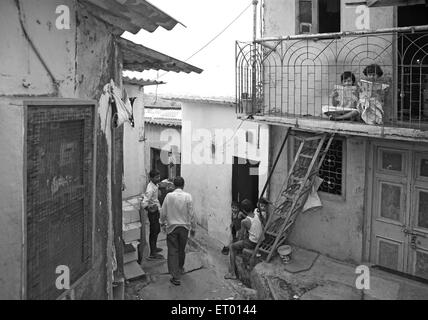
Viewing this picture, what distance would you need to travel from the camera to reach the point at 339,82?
8.17 meters

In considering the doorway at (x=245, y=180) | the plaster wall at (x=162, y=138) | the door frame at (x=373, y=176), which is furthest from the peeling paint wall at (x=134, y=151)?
A: the door frame at (x=373, y=176)

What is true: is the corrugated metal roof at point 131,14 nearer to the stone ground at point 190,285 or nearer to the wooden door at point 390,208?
the stone ground at point 190,285

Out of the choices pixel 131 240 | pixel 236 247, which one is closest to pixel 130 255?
pixel 131 240

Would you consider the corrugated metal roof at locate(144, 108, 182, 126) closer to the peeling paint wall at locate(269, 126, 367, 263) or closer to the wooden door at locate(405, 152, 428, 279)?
the peeling paint wall at locate(269, 126, 367, 263)

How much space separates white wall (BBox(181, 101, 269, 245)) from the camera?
1138 centimetres

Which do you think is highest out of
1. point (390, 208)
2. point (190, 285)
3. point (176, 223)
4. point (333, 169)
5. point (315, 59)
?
point (315, 59)

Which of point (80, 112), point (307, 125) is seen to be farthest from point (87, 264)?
point (307, 125)

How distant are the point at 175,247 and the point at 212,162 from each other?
4.60m

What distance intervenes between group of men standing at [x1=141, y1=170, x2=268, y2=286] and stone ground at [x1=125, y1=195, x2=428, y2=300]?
35 cm

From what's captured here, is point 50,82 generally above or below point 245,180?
above

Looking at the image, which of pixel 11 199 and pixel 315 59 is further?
pixel 315 59

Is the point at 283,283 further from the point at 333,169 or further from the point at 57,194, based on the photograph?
the point at 57,194

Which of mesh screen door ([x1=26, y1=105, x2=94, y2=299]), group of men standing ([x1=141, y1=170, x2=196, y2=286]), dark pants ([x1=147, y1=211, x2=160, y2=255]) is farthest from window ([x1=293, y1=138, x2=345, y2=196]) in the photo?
mesh screen door ([x1=26, y1=105, x2=94, y2=299])

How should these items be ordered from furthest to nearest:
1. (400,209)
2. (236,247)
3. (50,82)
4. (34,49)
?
(236,247) → (400,209) → (50,82) → (34,49)
